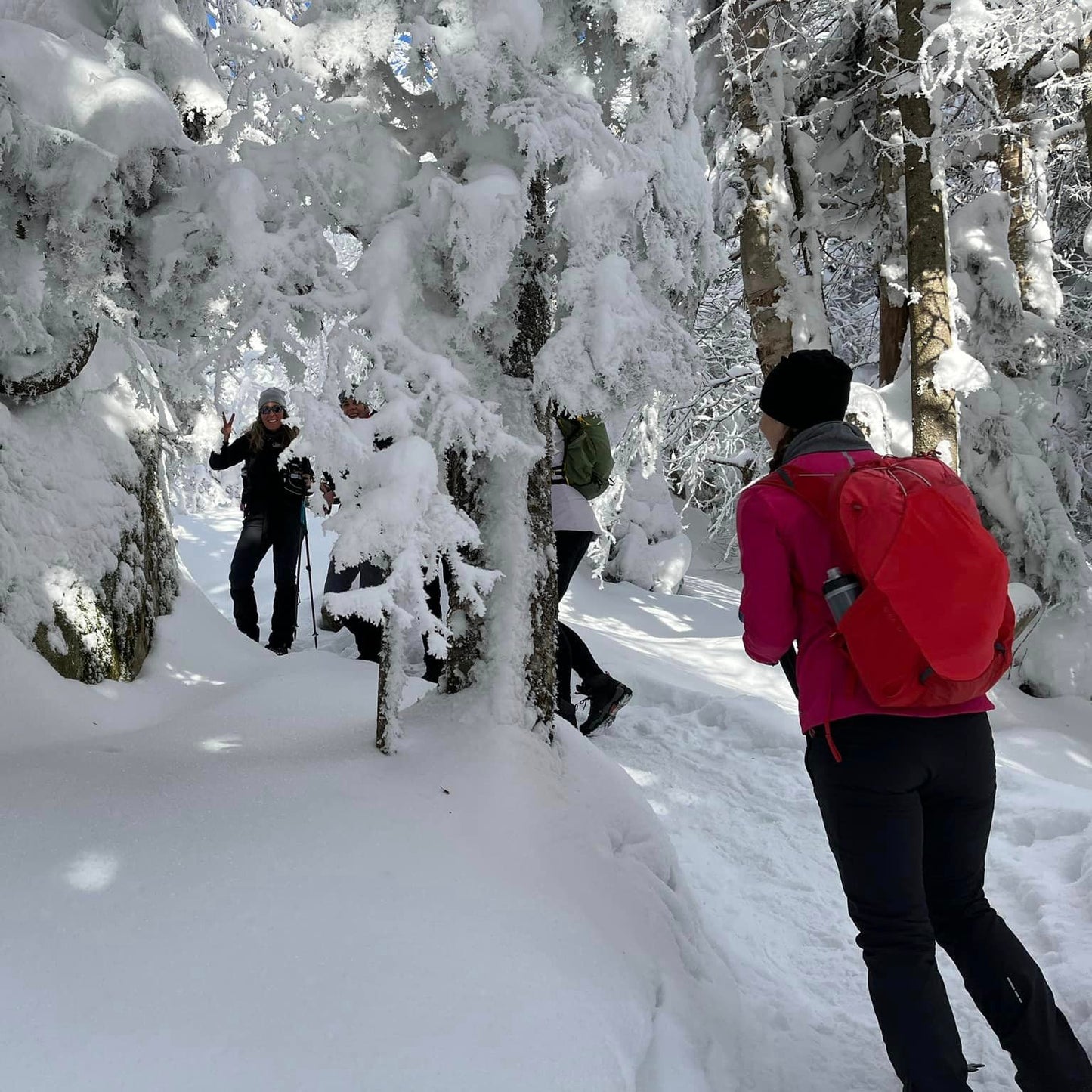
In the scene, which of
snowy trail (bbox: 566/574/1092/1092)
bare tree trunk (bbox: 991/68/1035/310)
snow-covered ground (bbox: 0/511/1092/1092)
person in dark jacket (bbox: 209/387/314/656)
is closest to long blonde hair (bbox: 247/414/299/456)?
person in dark jacket (bbox: 209/387/314/656)

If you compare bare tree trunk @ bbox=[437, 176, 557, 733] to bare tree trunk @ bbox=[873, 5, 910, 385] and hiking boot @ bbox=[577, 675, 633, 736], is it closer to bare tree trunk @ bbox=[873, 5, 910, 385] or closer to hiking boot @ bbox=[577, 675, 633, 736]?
hiking boot @ bbox=[577, 675, 633, 736]

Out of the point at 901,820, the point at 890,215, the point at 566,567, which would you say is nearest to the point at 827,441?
the point at 901,820

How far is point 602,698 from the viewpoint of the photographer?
17.3 feet

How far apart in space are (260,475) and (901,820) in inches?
200

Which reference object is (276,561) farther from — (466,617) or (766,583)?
(766,583)

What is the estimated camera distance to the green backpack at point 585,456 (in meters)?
4.59

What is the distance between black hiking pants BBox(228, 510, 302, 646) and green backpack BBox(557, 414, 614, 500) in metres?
2.46

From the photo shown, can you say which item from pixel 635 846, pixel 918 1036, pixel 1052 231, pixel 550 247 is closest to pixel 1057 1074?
pixel 918 1036

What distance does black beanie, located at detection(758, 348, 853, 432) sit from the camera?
2283mm

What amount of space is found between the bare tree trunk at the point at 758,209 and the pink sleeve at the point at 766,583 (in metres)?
5.31

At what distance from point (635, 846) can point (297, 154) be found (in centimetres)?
255

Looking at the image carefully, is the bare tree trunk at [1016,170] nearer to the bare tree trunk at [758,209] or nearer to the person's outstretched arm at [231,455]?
the bare tree trunk at [758,209]

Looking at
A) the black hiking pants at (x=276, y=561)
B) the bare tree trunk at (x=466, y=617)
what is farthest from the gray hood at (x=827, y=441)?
the black hiking pants at (x=276, y=561)

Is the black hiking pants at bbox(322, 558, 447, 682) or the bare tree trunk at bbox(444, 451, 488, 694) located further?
the black hiking pants at bbox(322, 558, 447, 682)
